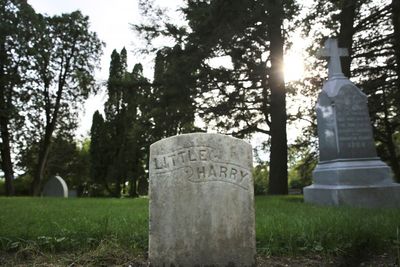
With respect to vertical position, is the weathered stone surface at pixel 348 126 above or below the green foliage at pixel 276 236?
above

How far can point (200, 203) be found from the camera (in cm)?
349

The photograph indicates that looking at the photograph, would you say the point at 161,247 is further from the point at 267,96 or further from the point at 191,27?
the point at 267,96

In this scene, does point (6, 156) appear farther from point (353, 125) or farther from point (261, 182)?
point (353, 125)

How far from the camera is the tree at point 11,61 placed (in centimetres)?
2289

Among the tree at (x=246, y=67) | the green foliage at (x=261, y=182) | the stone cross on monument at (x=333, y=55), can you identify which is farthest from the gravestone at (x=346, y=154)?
the green foliage at (x=261, y=182)

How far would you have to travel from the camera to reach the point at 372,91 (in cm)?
1588

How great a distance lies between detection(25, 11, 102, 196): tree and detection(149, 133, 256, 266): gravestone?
74.9 ft

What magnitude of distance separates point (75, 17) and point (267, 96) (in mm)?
17544

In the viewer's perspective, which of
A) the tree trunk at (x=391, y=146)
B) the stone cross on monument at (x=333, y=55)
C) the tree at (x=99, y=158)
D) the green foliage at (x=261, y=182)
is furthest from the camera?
the tree at (x=99, y=158)

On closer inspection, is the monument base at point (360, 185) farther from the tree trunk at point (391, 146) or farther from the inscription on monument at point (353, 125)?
the tree trunk at point (391, 146)

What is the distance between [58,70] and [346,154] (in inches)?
896

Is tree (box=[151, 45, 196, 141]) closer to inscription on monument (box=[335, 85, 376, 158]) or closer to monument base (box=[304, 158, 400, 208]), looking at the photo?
inscription on monument (box=[335, 85, 376, 158])

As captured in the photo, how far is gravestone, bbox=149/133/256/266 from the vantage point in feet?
11.3

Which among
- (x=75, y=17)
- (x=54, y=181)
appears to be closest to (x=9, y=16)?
(x=75, y=17)
